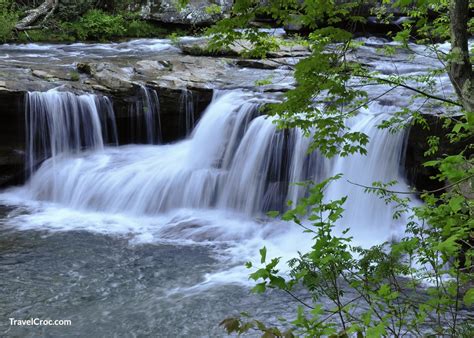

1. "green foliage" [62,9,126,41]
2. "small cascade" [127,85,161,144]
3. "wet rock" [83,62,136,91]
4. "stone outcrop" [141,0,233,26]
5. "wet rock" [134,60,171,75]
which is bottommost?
"small cascade" [127,85,161,144]

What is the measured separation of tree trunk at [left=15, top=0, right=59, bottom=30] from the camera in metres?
17.1

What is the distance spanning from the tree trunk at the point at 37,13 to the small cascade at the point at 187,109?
28.8 ft

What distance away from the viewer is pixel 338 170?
838 centimetres

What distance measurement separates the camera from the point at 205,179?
9211mm

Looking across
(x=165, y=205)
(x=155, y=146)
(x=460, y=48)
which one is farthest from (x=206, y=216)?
(x=460, y=48)

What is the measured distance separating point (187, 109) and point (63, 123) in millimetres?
2456

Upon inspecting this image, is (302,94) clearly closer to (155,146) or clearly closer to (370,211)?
(370,211)

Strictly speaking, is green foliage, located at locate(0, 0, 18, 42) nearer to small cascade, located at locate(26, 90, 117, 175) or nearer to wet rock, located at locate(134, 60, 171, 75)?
wet rock, located at locate(134, 60, 171, 75)

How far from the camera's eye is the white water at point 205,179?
7.88m

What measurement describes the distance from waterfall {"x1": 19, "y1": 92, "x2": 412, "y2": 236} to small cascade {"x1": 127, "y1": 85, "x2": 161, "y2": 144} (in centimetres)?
66

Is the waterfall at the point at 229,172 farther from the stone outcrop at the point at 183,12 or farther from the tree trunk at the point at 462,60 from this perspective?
the stone outcrop at the point at 183,12

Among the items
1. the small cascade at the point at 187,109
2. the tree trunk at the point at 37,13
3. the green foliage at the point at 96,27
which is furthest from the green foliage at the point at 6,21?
the small cascade at the point at 187,109

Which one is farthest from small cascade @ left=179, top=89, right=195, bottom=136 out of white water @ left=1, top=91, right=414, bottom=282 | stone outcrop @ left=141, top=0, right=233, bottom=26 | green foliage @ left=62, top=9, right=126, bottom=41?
green foliage @ left=62, top=9, right=126, bottom=41

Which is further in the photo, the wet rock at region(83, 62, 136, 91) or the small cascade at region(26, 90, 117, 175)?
the wet rock at region(83, 62, 136, 91)
